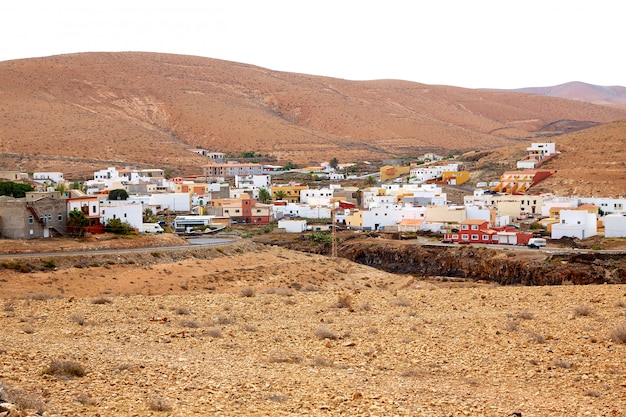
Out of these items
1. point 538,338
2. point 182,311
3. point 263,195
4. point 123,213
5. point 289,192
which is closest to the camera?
point 538,338

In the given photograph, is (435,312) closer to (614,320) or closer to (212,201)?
(614,320)

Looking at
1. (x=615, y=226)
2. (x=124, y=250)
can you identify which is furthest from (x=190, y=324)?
(x=615, y=226)

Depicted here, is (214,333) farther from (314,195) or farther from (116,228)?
(314,195)

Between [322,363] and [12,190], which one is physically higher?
[12,190]

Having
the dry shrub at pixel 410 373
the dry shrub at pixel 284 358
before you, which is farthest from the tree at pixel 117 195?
the dry shrub at pixel 410 373

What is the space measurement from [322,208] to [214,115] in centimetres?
7437

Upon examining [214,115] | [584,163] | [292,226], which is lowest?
[292,226]

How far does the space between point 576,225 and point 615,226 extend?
2222mm

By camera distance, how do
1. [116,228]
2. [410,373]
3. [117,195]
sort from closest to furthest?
1. [410,373]
2. [116,228]
3. [117,195]

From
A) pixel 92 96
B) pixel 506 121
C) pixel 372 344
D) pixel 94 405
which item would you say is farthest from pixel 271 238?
pixel 506 121

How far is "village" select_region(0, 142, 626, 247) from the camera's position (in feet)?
111

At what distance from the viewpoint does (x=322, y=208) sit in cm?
5766

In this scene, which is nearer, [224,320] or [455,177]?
[224,320]

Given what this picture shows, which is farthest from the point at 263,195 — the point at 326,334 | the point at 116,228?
the point at 326,334
